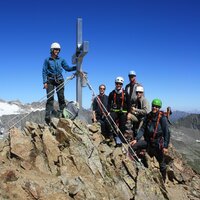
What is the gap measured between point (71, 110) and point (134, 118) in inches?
135

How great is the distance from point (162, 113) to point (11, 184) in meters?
7.69

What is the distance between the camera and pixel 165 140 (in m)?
14.8

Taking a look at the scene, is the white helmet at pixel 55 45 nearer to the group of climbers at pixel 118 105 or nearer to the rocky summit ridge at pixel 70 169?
the group of climbers at pixel 118 105

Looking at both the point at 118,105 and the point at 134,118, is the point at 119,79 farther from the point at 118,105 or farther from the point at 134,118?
the point at 134,118

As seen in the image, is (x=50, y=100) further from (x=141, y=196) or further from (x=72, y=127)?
(x=141, y=196)

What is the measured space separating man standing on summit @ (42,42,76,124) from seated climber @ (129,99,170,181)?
486 centimetres

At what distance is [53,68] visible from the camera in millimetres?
16500

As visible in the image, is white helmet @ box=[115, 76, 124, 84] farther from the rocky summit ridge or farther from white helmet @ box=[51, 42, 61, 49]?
white helmet @ box=[51, 42, 61, 49]

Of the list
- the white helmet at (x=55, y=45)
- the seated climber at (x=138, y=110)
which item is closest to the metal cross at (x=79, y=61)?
the white helmet at (x=55, y=45)

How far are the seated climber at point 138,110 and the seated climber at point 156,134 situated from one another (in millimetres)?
1265

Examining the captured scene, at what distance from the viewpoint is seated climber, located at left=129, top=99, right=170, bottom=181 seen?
14820 millimetres

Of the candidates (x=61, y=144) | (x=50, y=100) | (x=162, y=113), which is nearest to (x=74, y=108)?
(x=50, y=100)

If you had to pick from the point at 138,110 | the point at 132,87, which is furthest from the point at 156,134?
the point at 132,87

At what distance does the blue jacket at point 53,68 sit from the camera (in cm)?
1650
